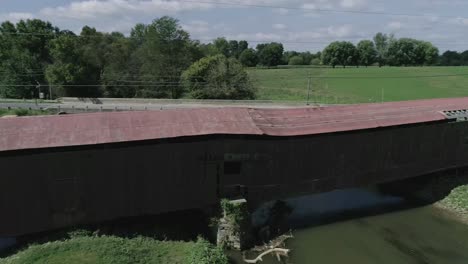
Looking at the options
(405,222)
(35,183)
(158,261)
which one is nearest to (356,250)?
(405,222)

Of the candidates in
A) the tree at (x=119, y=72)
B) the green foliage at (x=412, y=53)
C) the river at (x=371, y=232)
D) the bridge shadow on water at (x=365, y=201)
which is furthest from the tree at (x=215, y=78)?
the green foliage at (x=412, y=53)

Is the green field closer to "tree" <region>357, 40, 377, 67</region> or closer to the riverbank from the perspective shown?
"tree" <region>357, 40, 377, 67</region>

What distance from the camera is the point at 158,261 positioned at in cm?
1411

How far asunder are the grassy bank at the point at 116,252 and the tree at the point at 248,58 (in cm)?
10169

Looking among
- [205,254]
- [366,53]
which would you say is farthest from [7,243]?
[366,53]

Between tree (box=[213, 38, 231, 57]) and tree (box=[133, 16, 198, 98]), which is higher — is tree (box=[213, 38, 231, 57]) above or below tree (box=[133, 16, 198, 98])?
above

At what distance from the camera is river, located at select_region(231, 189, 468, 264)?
672 inches

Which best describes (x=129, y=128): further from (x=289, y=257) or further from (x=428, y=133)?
(x=428, y=133)

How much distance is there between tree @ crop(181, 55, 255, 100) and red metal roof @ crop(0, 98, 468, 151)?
31.6m

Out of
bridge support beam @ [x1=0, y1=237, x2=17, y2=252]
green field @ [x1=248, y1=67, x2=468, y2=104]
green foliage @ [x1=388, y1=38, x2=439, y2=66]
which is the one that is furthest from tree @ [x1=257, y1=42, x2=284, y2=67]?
bridge support beam @ [x1=0, y1=237, x2=17, y2=252]

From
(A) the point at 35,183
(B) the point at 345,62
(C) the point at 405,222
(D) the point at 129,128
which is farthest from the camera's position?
(B) the point at 345,62

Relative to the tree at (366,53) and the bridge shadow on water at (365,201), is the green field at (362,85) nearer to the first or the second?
the tree at (366,53)

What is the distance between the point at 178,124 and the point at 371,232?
11008mm

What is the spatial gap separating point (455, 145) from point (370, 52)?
102 metres
